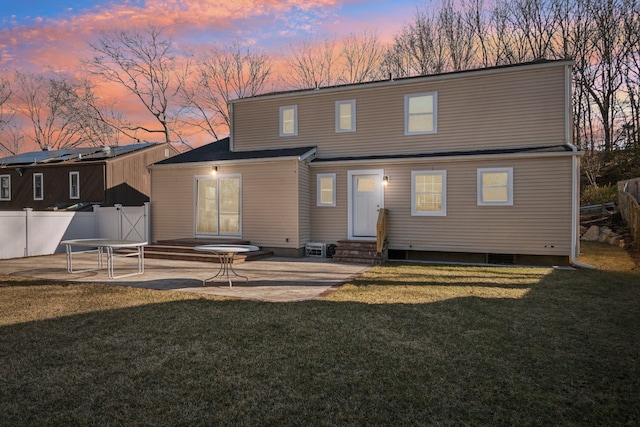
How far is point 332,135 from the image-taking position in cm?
1345

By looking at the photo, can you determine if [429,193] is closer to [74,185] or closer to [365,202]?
[365,202]

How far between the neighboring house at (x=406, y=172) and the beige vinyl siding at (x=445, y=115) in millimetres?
32

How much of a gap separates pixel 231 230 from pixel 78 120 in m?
26.8

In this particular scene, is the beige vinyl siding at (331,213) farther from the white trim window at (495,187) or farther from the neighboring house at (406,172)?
the white trim window at (495,187)

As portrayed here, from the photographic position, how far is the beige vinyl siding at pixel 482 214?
34.7ft

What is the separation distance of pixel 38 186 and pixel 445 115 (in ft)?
76.7

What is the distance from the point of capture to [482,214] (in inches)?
441

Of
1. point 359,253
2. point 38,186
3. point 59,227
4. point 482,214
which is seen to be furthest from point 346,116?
point 38,186

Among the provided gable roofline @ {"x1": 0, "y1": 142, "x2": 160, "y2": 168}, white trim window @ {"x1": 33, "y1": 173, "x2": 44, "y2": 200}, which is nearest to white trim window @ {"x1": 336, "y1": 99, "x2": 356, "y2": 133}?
gable roofline @ {"x1": 0, "y1": 142, "x2": 160, "y2": 168}

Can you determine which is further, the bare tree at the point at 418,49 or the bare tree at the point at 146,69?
the bare tree at the point at 146,69

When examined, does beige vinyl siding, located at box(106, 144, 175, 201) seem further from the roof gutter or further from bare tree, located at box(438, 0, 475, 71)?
bare tree, located at box(438, 0, 475, 71)

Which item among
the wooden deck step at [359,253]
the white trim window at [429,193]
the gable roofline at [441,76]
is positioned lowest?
the wooden deck step at [359,253]

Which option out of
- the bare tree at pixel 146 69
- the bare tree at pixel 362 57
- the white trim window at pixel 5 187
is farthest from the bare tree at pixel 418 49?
the white trim window at pixel 5 187

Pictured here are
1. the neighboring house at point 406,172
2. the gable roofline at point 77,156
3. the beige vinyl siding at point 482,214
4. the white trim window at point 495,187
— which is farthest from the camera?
the gable roofline at point 77,156
